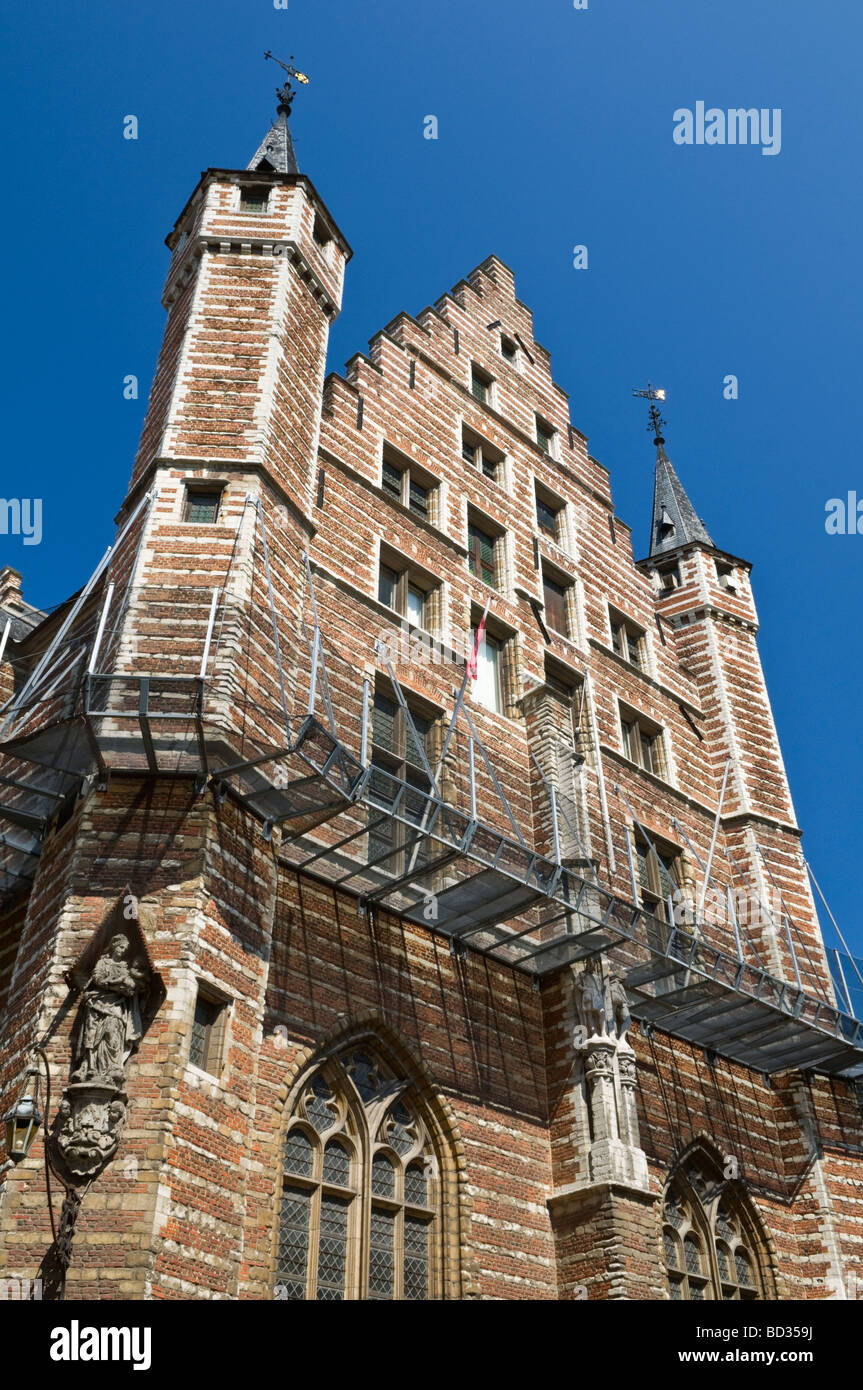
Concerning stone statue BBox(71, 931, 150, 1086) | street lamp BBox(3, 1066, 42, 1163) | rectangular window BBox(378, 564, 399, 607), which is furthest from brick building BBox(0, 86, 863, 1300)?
street lamp BBox(3, 1066, 42, 1163)

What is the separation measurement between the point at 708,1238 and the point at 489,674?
10.3m

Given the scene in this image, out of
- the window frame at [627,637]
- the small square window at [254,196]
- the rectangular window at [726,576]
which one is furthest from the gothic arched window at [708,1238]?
the small square window at [254,196]

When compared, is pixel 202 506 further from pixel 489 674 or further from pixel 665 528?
pixel 665 528

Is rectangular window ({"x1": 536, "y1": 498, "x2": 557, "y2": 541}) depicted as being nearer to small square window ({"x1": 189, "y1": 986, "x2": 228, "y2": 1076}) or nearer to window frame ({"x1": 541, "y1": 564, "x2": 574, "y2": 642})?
window frame ({"x1": 541, "y1": 564, "x2": 574, "y2": 642})

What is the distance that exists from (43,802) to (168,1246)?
559cm

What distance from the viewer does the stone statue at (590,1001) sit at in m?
17.3

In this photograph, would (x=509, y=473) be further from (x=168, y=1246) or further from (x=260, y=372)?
(x=168, y=1246)

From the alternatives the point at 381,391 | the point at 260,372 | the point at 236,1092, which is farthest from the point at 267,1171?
the point at 381,391

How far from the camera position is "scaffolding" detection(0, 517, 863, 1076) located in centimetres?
1345

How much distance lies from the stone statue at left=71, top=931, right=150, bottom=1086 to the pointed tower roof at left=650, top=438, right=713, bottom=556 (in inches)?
893

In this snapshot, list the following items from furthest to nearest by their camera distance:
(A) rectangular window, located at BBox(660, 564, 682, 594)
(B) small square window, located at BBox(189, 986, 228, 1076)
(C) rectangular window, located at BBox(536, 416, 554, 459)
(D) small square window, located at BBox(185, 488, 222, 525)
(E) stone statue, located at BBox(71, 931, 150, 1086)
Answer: (A) rectangular window, located at BBox(660, 564, 682, 594) → (C) rectangular window, located at BBox(536, 416, 554, 459) → (D) small square window, located at BBox(185, 488, 222, 525) → (B) small square window, located at BBox(189, 986, 228, 1076) → (E) stone statue, located at BBox(71, 931, 150, 1086)

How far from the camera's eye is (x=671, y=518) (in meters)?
33.4

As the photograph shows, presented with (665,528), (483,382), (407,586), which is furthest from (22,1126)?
(665,528)

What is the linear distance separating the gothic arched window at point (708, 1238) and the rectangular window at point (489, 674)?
334 inches
